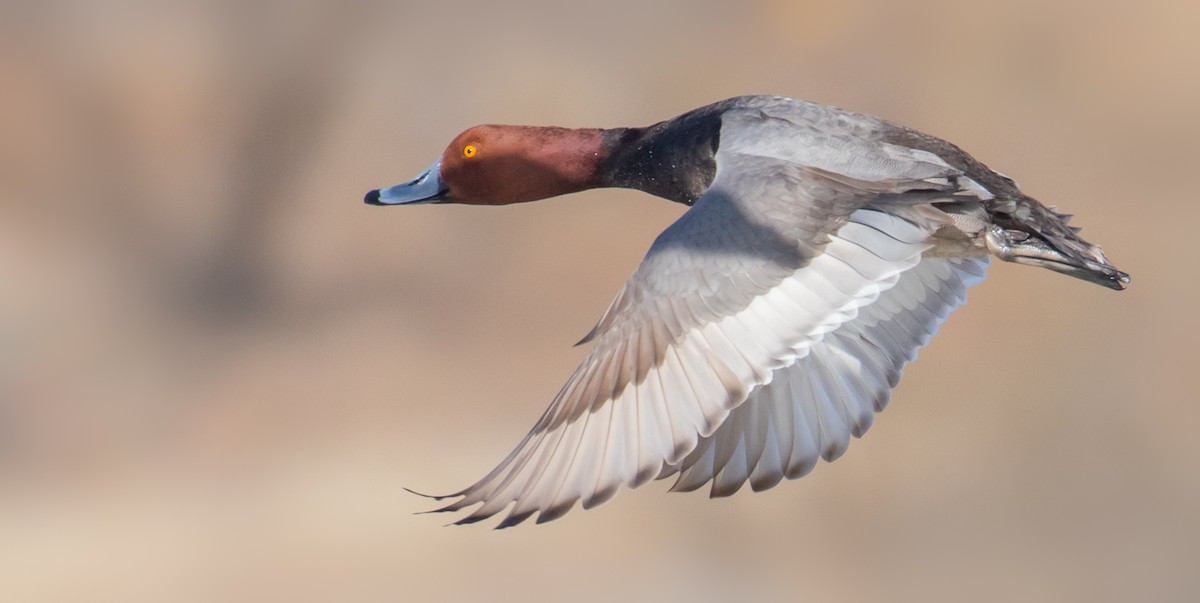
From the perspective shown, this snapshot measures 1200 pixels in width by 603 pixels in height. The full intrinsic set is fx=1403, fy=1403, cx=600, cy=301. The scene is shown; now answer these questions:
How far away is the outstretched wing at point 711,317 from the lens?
5.15ft

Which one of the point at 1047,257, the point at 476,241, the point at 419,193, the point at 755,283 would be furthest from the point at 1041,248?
the point at 476,241

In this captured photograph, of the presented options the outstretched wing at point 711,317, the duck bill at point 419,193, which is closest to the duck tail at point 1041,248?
the outstretched wing at point 711,317

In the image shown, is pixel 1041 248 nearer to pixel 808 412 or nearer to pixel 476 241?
pixel 808 412

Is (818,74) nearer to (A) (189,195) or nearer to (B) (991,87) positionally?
(B) (991,87)

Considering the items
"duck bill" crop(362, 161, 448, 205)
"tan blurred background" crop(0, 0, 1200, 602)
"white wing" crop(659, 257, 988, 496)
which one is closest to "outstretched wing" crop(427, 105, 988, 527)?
"white wing" crop(659, 257, 988, 496)

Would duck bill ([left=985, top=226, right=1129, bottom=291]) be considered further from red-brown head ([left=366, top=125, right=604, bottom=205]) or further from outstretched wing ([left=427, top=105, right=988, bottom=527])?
red-brown head ([left=366, top=125, right=604, bottom=205])

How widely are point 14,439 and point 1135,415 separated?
288 centimetres

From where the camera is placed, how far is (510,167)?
2371 millimetres

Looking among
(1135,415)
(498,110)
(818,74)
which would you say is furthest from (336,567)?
(1135,415)

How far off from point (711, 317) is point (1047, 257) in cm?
57

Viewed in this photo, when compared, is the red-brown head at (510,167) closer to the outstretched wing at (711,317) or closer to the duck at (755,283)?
the duck at (755,283)

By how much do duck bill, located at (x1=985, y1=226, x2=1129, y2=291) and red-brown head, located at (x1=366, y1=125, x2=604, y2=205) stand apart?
0.69m

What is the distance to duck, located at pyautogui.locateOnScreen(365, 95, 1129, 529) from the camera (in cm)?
159

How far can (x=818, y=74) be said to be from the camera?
3.76 metres
